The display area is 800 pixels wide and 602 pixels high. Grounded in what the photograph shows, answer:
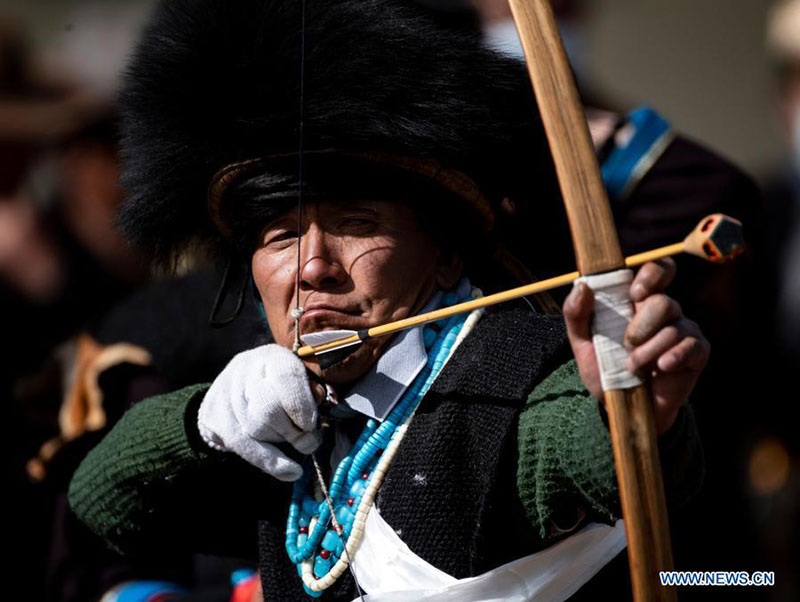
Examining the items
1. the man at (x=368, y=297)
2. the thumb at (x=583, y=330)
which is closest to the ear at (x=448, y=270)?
the man at (x=368, y=297)

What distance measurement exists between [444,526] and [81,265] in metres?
2.40

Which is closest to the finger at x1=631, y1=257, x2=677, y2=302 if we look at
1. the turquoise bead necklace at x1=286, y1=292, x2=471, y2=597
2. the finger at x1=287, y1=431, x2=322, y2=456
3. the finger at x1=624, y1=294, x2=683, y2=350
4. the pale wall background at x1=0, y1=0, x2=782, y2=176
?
the finger at x1=624, y1=294, x2=683, y2=350

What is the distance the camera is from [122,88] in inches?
96.4

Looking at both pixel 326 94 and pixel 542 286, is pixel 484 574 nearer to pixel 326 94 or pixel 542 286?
pixel 542 286

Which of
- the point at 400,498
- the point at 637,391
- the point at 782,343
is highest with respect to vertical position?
the point at 637,391

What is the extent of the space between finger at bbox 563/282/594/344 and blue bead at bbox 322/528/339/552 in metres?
0.60

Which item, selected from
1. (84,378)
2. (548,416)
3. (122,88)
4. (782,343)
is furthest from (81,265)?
(548,416)

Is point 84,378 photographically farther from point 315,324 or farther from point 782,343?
point 782,343

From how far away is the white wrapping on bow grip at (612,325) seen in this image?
71.6 inches

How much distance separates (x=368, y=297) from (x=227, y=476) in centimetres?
46

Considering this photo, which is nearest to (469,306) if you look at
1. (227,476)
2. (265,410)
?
(265,410)

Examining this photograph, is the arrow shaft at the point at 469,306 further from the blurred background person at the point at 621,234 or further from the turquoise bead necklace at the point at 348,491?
the blurred background person at the point at 621,234

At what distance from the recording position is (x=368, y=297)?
2.19 m

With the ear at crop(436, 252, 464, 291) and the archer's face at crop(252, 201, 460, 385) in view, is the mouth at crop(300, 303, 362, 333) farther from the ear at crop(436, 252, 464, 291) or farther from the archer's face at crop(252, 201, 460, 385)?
the ear at crop(436, 252, 464, 291)
